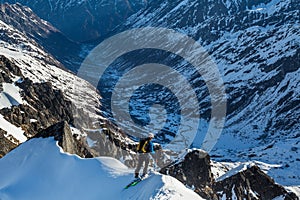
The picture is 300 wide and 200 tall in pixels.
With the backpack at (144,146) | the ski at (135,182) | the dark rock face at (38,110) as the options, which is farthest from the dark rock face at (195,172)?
the ski at (135,182)

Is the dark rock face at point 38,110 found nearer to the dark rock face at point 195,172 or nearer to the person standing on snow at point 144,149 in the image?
the dark rock face at point 195,172

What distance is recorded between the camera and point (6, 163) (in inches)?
1560

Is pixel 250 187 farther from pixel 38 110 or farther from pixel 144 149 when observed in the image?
pixel 38 110

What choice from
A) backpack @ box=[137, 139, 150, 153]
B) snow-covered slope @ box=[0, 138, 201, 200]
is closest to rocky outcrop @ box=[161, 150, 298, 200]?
snow-covered slope @ box=[0, 138, 201, 200]

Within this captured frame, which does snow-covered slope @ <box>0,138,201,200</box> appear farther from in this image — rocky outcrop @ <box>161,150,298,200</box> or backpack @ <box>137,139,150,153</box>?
rocky outcrop @ <box>161,150,298,200</box>

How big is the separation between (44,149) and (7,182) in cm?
583

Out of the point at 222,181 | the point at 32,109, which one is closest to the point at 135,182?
the point at 222,181

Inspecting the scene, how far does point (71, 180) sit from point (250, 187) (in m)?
50.2

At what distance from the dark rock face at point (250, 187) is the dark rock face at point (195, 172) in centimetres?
259

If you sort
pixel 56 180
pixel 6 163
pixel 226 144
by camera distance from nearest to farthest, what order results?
pixel 56 180
pixel 6 163
pixel 226 144

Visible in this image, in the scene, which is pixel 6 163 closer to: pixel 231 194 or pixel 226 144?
pixel 231 194

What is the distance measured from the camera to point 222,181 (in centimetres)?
7481

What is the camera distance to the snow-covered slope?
2917 cm

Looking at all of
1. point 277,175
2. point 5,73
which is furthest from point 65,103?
point 277,175
